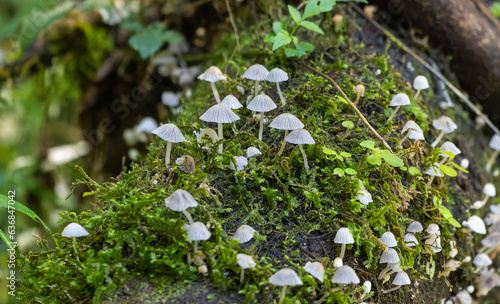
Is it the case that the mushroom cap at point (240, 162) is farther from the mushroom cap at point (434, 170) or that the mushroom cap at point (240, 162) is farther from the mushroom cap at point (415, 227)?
the mushroom cap at point (434, 170)

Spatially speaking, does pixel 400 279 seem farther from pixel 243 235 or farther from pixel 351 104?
pixel 351 104

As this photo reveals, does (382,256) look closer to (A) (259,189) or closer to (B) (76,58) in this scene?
(A) (259,189)

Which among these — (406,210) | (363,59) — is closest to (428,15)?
(363,59)

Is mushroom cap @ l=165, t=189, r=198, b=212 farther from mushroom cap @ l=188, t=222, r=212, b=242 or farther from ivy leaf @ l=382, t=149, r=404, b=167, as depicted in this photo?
ivy leaf @ l=382, t=149, r=404, b=167

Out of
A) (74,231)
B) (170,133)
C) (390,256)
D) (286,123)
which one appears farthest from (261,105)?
(74,231)

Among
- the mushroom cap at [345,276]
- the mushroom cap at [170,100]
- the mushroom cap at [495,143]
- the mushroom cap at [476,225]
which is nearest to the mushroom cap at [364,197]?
the mushroom cap at [345,276]

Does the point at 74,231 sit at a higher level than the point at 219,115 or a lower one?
lower

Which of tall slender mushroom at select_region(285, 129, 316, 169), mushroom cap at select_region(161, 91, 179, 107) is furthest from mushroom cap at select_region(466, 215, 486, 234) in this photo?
mushroom cap at select_region(161, 91, 179, 107)
